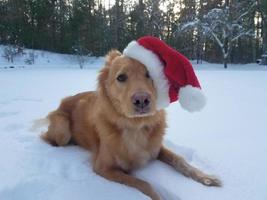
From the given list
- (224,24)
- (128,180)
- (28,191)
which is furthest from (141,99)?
(224,24)

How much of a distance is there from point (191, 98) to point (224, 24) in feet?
65.4

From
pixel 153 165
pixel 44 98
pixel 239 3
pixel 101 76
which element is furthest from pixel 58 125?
pixel 239 3

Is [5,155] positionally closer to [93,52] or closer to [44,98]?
[44,98]

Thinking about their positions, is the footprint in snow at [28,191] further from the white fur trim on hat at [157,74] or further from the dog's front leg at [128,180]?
the white fur trim on hat at [157,74]

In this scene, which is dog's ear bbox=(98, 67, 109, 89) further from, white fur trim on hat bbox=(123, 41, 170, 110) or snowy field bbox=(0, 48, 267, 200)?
snowy field bbox=(0, 48, 267, 200)

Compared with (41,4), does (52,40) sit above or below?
below

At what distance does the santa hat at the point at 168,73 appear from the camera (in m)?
2.57

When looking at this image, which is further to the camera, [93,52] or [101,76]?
[93,52]

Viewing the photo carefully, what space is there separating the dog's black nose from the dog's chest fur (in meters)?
0.37

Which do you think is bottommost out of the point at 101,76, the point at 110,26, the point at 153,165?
the point at 153,165

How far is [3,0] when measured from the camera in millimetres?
24766

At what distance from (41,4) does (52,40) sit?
251 centimetres

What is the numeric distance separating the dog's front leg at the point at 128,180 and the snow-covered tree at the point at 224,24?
18.9 meters

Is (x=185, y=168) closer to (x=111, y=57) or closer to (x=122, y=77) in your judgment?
(x=122, y=77)
